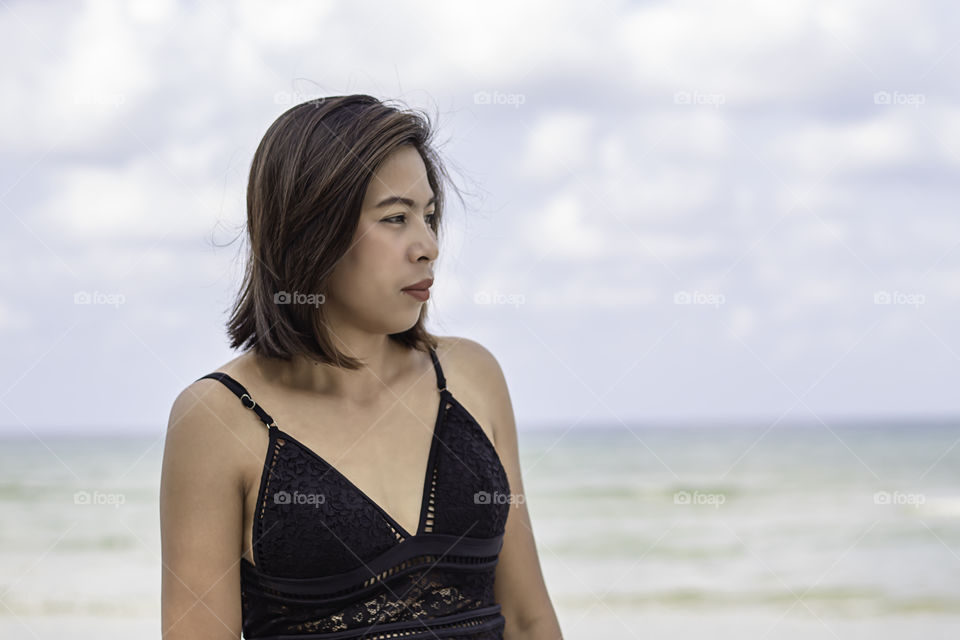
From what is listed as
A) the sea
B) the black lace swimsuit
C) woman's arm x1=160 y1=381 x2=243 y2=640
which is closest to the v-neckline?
the black lace swimsuit

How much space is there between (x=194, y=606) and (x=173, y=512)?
16 cm

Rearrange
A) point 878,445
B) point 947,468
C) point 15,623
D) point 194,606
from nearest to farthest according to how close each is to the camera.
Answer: point 194,606
point 15,623
point 947,468
point 878,445

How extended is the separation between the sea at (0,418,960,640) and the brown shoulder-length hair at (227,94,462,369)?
5765mm

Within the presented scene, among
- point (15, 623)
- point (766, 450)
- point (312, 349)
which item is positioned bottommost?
point (15, 623)

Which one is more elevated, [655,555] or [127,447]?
[127,447]

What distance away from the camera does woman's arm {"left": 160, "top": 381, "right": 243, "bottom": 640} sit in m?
1.70

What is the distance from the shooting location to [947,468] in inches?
573

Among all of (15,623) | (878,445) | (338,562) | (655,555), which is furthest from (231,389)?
(878,445)

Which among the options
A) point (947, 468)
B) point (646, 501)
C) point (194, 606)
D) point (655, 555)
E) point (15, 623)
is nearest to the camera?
point (194, 606)

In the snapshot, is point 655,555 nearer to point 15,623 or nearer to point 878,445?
point 15,623

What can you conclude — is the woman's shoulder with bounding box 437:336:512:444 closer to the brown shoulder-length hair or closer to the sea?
the brown shoulder-length hair

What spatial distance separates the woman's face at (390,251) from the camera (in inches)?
70.7

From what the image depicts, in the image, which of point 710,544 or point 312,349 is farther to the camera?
point 710,544

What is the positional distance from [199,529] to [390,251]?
0.56 meters
